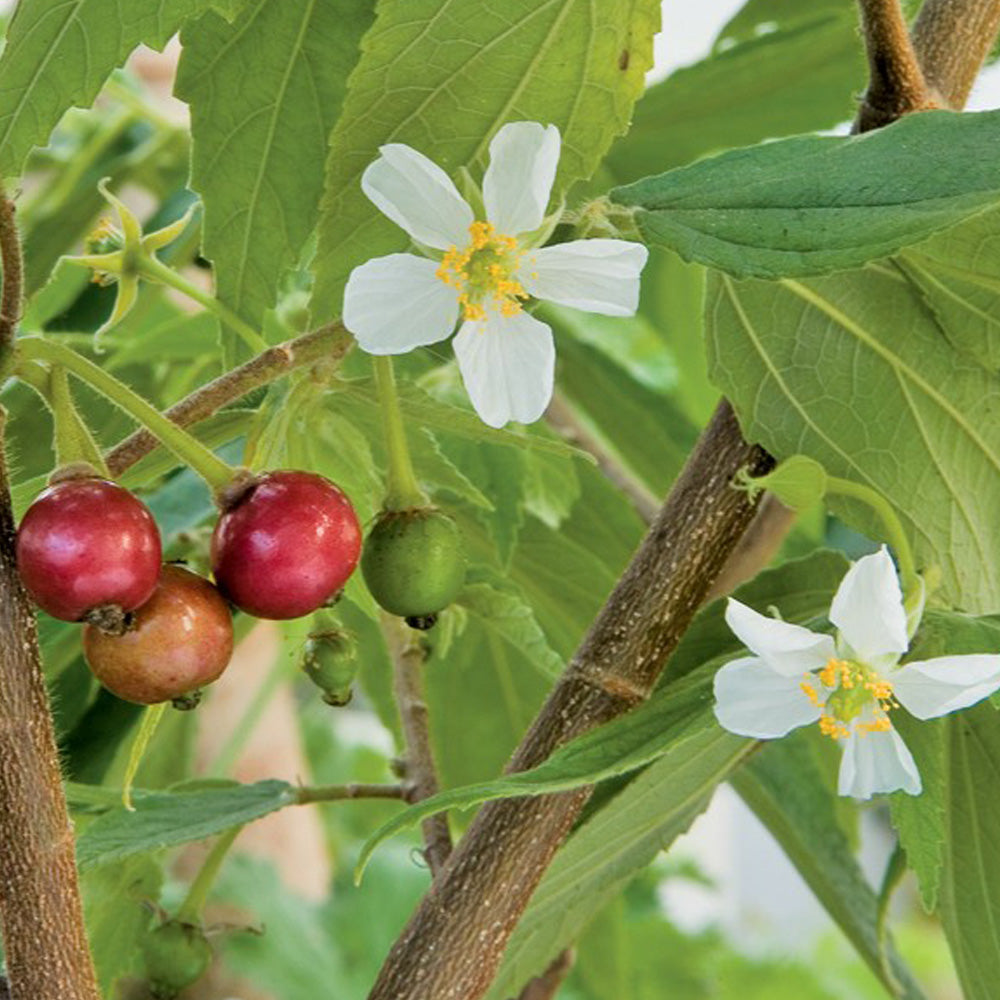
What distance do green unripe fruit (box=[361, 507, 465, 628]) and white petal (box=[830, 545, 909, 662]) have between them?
0.28ft

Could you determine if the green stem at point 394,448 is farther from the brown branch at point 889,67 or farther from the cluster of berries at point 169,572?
the brown branch at point 889,67

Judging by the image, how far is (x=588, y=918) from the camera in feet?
1.76

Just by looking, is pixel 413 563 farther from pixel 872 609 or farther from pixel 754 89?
pixel 754 89

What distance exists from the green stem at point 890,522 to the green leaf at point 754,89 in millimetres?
374

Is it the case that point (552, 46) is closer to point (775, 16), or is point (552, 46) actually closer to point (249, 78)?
point (249, 78)

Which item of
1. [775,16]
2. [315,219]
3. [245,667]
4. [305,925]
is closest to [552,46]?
[315,219]

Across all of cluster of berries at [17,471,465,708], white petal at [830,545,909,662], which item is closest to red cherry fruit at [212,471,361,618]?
cluster of berries at [17,471,465,708]

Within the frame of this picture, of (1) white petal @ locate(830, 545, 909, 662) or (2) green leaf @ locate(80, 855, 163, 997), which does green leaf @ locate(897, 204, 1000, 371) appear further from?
(2) green leaf @ locate(80, 855, 163, 997)

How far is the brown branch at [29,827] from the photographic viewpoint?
1.13 ft

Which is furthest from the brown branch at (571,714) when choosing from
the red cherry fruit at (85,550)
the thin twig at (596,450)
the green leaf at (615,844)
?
the thin twig at (596,450)

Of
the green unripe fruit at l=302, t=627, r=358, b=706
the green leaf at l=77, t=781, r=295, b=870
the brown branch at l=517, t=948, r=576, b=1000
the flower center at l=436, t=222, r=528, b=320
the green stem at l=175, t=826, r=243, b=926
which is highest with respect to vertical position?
the flower center at l=436, t=222, r=528, b=320

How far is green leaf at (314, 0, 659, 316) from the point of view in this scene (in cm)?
40

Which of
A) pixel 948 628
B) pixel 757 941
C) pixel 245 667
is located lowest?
pixel 757 941

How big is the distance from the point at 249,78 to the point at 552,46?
0.27 ft
